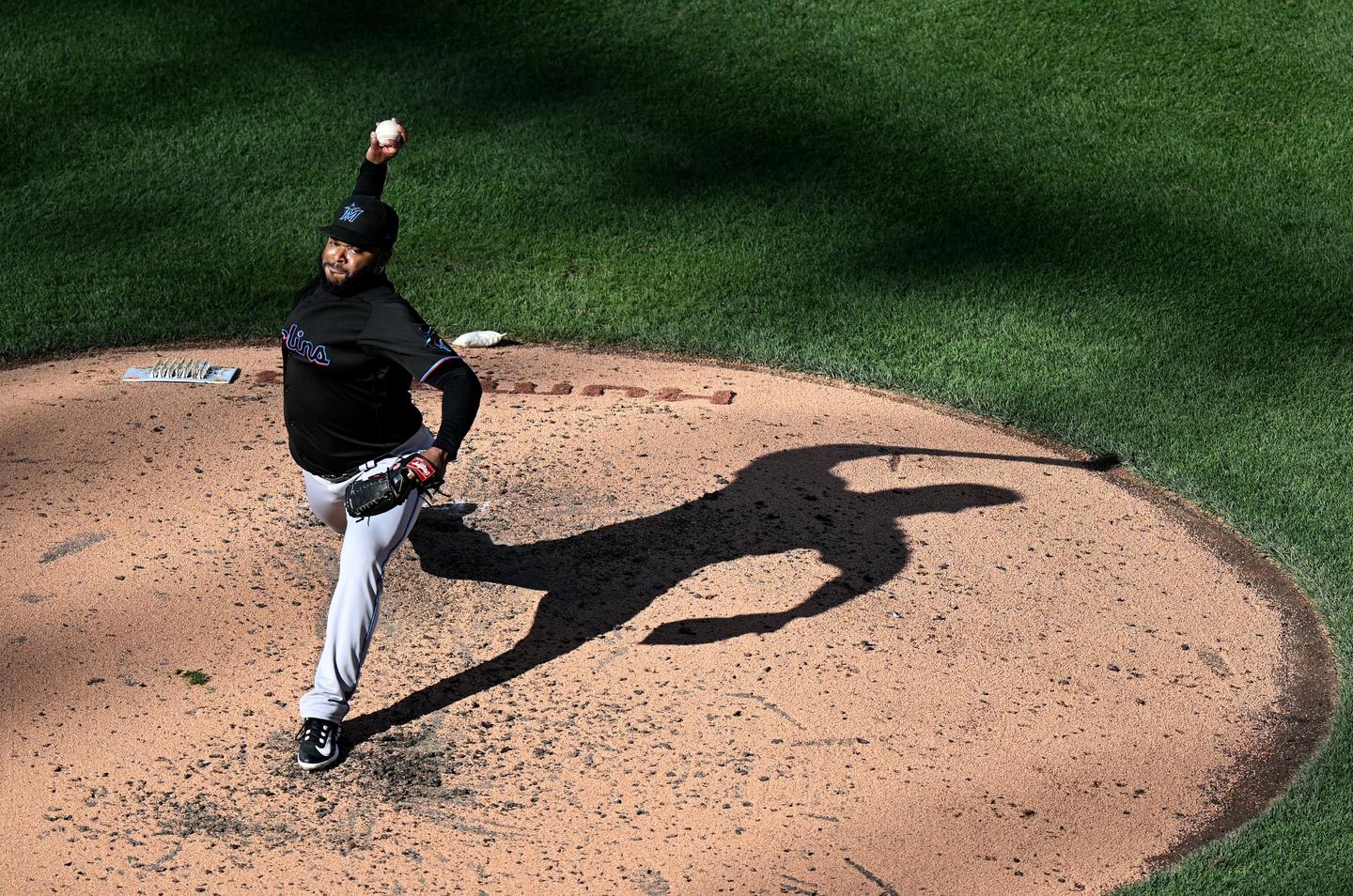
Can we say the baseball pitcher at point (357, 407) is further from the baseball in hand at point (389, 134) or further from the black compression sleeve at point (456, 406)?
the baseball in hand at point (389, 134)

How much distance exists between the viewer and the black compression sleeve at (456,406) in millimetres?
5152

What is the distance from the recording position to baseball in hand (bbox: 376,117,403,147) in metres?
5.90

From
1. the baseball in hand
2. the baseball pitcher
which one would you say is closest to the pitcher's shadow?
the baseball pitcher

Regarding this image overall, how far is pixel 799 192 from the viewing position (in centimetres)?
1088

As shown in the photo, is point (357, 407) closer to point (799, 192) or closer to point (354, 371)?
point (354, 371)

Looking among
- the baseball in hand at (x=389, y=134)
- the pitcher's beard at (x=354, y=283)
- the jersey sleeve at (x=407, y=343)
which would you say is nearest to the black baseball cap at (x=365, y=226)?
the pitcher's beard at (x=354, y=283)

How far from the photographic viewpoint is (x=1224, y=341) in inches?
367

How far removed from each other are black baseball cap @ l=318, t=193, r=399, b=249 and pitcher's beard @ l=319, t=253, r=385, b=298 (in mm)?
114

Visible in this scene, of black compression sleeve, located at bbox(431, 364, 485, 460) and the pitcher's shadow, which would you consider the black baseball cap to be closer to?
black compression sleeve, located at bbox(431, 364, 485, 460)

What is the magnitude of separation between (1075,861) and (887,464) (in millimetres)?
2990

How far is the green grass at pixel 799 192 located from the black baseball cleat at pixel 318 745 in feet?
14.3

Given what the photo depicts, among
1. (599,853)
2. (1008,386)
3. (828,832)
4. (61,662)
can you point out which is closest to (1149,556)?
(1008,386)

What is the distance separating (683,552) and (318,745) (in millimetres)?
2030

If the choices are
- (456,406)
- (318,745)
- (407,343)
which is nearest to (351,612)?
(318,745)
